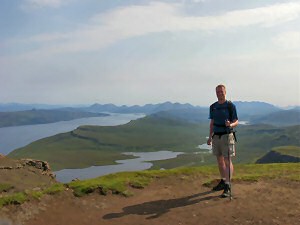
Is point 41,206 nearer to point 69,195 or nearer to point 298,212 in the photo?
point 69,195

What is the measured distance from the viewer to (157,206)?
1454 centimetres

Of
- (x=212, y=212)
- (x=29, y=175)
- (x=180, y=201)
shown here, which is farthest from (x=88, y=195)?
(x=29, y=175)

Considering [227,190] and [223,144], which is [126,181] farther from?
[223,144]

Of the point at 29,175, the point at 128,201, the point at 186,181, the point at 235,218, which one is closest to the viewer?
the point at 235,218

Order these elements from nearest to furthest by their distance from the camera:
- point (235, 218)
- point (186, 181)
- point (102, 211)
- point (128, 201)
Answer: point (235, 218), point (102, 211), point (128, 201), point (186, 181)

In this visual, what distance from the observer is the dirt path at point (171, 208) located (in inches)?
508

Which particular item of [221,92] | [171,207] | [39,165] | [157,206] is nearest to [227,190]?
[171,207]

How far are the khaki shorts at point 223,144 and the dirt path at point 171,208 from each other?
75.1 inches

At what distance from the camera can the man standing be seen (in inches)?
596

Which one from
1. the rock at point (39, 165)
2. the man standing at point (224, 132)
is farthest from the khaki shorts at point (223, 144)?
the rock at point (39, 165)

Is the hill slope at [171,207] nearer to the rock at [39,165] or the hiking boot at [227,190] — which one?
the hiking boot at [227,190]

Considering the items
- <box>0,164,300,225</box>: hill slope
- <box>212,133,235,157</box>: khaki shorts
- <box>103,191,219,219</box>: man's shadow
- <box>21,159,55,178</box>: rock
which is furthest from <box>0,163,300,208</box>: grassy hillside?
<box>21,159,55,178</box>: rock

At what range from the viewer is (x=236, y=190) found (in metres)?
16.5

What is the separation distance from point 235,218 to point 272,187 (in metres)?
5.18
